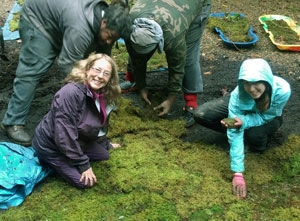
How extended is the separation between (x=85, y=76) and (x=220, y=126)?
1.39m

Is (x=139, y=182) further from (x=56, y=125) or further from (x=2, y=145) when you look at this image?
(x=2, y=145)

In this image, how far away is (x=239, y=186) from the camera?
10.8ft

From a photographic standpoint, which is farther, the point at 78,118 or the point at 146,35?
the point at 146,35

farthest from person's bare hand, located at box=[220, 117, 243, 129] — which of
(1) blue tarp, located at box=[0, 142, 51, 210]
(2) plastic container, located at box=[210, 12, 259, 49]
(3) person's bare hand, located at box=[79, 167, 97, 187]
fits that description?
(2) plastic container, located at box=[210, 12, 259, 49]

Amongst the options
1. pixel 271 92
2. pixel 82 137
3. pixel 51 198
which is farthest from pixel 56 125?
pixel 271 92

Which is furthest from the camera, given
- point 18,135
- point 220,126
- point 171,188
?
point 220,126

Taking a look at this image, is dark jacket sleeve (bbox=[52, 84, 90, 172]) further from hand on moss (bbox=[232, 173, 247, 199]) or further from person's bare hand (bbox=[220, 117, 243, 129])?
hand on moss (bbox=[232, 173, 247, 199])

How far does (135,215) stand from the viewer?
3.10 meters

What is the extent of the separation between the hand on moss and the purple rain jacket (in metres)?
1.11

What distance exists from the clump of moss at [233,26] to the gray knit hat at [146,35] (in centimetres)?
268

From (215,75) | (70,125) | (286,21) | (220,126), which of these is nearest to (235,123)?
(220,126)

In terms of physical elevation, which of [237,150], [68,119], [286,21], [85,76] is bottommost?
[286,21]

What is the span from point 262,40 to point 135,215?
13.1 feet

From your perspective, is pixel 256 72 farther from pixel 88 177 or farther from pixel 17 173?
pixel 17 173
